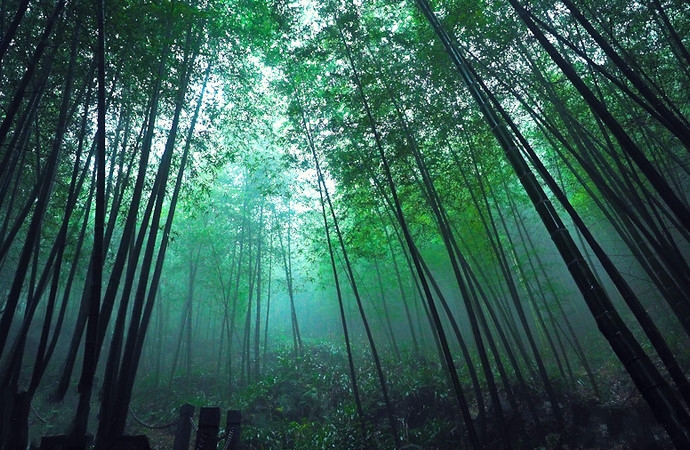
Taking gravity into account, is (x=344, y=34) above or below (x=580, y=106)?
above

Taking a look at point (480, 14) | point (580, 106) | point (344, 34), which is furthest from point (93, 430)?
point (580, 106)

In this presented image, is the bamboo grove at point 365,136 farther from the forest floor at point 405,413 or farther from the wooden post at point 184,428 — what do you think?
the wooden post at point 184,428

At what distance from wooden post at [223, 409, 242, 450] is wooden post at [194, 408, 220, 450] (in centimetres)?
34

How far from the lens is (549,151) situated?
8438 millimetres

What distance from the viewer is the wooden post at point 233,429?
3121 mm

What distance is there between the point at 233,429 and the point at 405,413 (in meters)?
4.70

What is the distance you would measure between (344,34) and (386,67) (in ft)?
2.79

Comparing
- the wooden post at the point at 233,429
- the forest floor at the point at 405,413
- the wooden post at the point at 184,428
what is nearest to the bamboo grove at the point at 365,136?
the forest floor at the point at 405,413

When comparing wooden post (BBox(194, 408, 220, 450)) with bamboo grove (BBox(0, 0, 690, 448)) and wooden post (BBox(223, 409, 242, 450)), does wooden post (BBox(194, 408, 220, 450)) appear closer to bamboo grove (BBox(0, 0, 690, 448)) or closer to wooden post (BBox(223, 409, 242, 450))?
wooden post (BBox(223, 409, 242, 450))

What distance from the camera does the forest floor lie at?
516cm

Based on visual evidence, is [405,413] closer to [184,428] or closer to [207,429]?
[184,428]

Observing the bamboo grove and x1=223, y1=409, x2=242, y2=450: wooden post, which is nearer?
the bamboo grove

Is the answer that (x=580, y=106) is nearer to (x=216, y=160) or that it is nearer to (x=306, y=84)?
(x=306, y=84)

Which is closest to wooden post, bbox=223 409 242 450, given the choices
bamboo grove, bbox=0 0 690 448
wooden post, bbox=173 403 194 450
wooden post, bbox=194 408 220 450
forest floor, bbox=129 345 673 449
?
wooden post, bbox=194 408 220 450
